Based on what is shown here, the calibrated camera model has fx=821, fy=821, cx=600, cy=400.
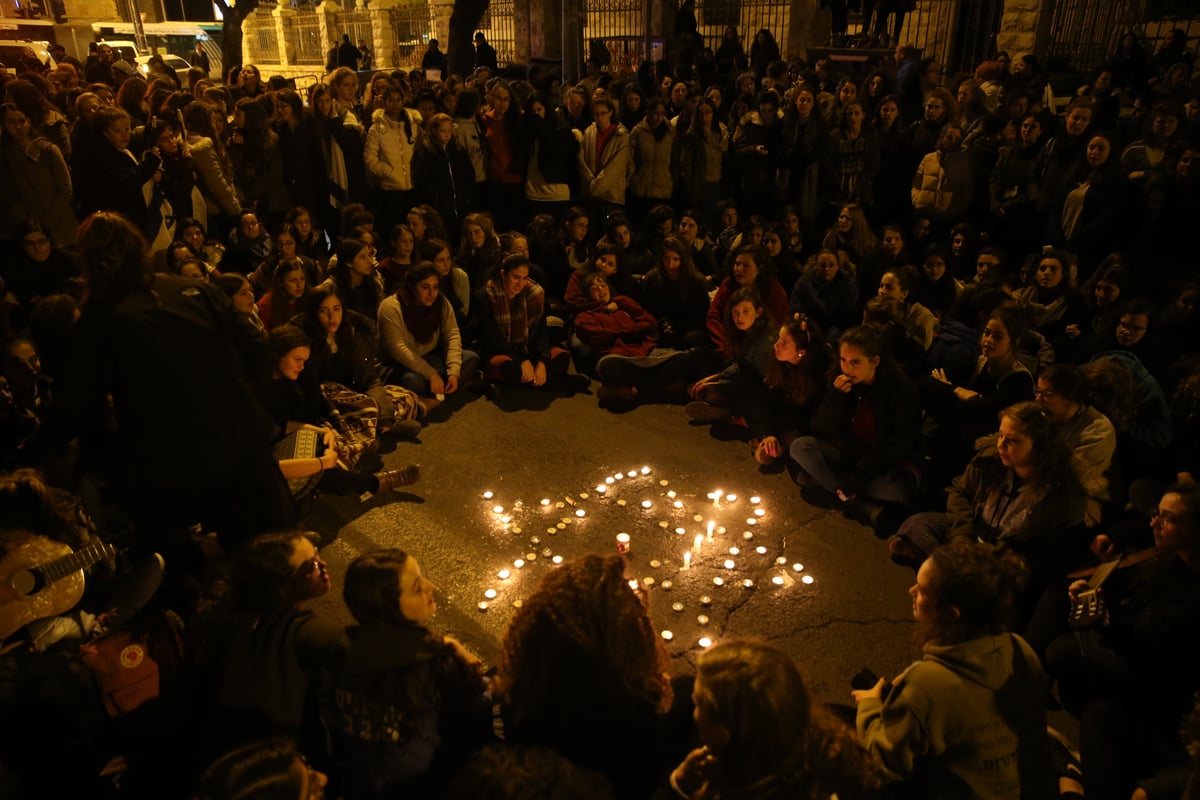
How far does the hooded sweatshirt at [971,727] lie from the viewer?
95.4 inches

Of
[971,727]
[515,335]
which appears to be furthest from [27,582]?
[515,335]

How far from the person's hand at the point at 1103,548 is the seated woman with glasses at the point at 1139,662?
1.45 ft

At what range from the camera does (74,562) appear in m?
3.18

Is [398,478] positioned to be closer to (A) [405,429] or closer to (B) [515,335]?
(A) [405,429]

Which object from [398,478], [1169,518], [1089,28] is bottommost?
[398,478]

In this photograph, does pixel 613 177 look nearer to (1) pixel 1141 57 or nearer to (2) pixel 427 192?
(2) pixel 427 192

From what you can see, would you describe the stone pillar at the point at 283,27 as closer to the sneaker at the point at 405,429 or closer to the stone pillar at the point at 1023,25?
the stone pillar at the point at 1023,25

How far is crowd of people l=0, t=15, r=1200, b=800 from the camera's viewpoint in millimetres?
2498

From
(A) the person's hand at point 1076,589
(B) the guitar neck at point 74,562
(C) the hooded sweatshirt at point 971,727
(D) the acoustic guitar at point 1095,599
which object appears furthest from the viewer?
(A) the person's hand at point 1076,589

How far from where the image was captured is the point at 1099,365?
4352 mm

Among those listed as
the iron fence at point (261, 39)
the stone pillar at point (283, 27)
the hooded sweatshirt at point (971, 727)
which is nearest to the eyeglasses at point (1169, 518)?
the hooded sweatshirt at point (971, 727)

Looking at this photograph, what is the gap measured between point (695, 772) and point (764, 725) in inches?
13.0

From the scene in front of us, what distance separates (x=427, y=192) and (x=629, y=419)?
3475 mm

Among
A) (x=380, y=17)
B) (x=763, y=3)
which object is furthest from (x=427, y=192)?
(x=380, y=17)
